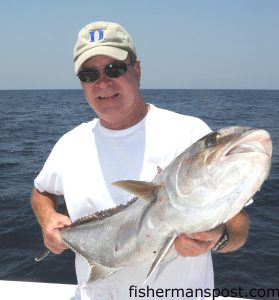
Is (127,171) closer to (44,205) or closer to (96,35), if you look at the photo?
(44,205)

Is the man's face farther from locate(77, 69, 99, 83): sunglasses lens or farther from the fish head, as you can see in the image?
the fish head

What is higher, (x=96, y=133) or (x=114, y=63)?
(x=114, y=63)

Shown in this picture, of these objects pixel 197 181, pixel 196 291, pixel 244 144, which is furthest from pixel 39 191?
pixel 244 144

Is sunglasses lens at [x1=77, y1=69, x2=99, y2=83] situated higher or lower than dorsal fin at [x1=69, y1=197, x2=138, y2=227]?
higher

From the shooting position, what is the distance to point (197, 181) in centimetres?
242

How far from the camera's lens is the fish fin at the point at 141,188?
2.67m

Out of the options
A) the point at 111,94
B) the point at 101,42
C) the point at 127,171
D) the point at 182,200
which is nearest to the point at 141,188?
the point at 182,200

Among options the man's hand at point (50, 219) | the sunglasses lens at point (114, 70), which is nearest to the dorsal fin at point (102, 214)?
the man's hand at point (50, 219)

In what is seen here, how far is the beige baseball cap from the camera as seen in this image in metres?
3.54

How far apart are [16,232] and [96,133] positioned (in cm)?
678

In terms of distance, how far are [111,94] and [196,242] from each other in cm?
156

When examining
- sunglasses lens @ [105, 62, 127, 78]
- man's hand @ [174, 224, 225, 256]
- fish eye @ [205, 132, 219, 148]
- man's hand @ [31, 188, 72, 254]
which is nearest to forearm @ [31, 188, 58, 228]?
man's hand @ [31, 188, 72, 254]

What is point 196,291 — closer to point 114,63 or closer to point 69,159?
point 69,159

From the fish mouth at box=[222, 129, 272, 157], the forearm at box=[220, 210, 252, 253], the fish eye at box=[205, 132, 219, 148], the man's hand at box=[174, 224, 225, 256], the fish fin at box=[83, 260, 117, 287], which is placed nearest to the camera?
the fish mouth at box=[222, 129, 272, 157]
